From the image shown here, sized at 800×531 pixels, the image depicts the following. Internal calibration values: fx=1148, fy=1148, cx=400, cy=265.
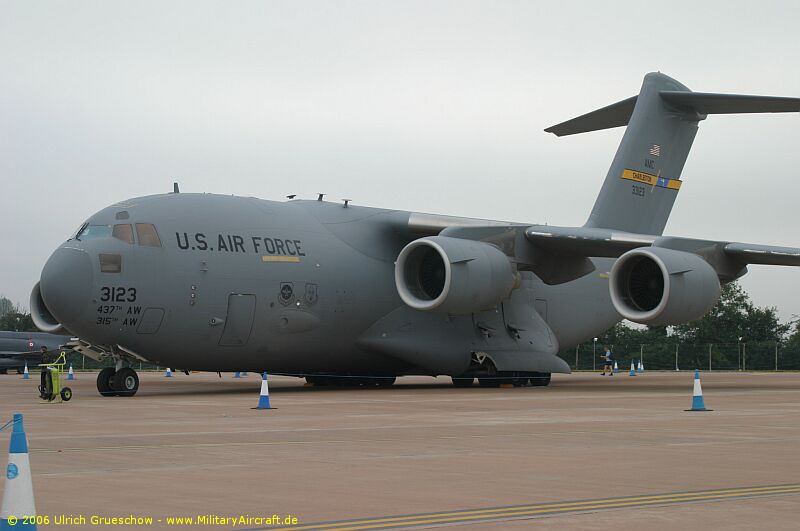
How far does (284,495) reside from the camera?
23.7ft

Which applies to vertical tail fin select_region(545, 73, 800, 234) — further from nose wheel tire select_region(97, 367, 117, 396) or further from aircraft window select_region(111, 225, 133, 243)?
nose wheel tire select_region(97, 367, 117, 396)

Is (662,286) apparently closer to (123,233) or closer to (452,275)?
(452,275)

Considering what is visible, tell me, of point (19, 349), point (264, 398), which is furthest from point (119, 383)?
point (19, 349)

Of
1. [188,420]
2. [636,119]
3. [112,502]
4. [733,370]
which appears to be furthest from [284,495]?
[733,370]

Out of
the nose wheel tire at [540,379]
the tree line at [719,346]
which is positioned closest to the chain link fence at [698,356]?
the tree line at [719,346]

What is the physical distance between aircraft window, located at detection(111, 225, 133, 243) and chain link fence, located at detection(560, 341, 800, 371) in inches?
1266

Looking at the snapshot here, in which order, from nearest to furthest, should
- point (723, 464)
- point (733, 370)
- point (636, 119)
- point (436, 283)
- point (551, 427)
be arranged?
point (723, 464)
point (551, 427)
point (436, 283)
point (636, 119)
point (733, 370)

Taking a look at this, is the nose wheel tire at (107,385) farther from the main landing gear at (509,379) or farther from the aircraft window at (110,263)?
the main landing gear at (509,379)

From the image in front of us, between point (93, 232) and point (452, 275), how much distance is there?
6517 mm

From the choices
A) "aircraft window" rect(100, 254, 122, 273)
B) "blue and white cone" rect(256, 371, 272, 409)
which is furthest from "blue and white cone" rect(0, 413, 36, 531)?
"aircraft window" rect(100, 254, 122, 273)

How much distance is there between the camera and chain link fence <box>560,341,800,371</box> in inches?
1977

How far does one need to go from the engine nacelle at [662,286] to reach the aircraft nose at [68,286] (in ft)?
31.4

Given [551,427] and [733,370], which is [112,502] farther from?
[733,370]

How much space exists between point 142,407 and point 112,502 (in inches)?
398
